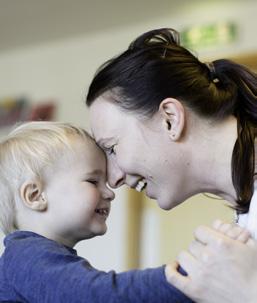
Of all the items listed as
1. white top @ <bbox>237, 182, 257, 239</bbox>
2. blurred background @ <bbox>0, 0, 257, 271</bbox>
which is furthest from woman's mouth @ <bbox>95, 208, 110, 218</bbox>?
blurred background @ <bbox>0, 0, 257, 271</bbox>

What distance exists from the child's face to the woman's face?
54 mm

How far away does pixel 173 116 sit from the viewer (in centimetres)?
131

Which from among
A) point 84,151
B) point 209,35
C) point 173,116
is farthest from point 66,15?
point 173,116

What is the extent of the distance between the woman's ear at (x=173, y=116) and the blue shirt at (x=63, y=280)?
33 centimetres

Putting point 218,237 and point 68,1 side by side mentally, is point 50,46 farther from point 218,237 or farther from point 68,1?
point 218,237

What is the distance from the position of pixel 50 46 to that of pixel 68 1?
54 cm

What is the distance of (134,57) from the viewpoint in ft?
4.42

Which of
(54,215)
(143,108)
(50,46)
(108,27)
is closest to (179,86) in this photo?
(143,108)

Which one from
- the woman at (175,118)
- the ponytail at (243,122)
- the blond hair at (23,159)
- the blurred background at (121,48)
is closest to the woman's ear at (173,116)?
the woman at (175,118)

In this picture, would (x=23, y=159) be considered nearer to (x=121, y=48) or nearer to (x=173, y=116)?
(x=173, y=116)

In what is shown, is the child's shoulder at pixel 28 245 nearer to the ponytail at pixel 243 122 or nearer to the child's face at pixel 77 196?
the child's face at pixel 77 196

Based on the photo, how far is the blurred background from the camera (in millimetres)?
3102

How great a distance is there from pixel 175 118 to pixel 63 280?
407mm

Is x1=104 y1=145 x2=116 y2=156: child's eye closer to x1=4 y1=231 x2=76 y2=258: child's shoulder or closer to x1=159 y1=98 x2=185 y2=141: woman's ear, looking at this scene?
x1=159 y1=98 x2=185 y2=141: woman's ear
